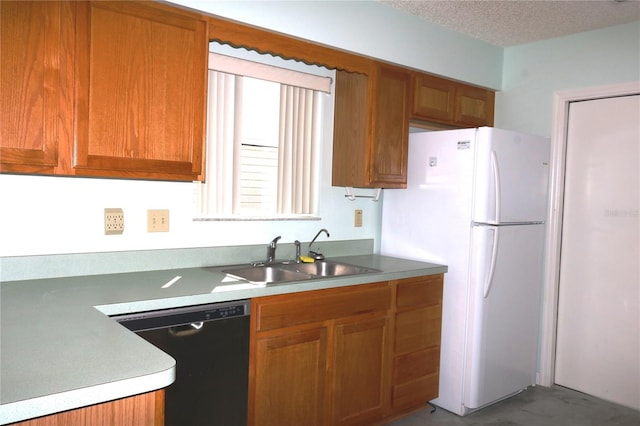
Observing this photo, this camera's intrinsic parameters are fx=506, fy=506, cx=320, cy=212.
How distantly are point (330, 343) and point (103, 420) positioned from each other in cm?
150

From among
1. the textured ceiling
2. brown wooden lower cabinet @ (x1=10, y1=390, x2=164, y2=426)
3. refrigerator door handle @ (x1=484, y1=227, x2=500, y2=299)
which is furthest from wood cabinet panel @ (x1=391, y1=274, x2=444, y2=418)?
brown wooden lower cabinet @ (x1=10, y1=390, x2=164, y2=426)

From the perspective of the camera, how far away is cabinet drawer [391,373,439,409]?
2.96 metres

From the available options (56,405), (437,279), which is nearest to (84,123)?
(56,405)

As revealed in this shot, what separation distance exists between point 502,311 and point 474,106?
5.12 feet

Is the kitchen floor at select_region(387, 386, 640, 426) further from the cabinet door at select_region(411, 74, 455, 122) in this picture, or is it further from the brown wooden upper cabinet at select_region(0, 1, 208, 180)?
the brown wooden upper cabinet at select_region(0, 1, 208, 180)

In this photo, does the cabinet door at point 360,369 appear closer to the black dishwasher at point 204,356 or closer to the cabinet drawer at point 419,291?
the cabinet drawer at point 419,291

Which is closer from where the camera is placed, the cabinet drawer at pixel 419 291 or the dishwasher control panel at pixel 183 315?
the dishwasher control panel at pixel 183 315

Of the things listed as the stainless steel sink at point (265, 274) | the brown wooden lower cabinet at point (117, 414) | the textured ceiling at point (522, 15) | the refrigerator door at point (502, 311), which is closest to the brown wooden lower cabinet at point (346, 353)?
the refrigerator door at point (502, 311)

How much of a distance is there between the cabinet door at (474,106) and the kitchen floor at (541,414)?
2001mm

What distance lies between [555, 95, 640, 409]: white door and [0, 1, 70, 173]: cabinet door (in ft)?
10.7

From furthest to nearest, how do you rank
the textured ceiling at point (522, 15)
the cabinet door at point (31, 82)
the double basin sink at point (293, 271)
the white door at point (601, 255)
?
the white door at point (601, 255), the textured ceiling at point (522, 15), the double basin sink at point (293, 271), the cabinet door at point (31, 82)

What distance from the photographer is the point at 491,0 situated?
3.00 metres

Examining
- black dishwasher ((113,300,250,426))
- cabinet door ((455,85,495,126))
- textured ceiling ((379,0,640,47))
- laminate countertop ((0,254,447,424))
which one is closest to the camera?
laminate countertop ((0,254,447,424))

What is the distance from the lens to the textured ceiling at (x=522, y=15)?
3.05 meters
